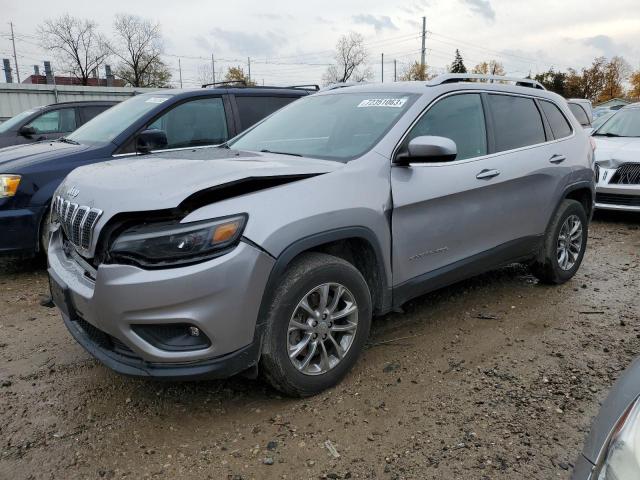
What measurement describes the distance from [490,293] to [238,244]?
2896mm

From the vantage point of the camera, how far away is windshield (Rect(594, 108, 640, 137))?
8.33m

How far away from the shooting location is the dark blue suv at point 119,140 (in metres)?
4.76

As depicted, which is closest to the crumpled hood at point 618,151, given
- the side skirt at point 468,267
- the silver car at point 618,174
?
the silver car at point 618,174

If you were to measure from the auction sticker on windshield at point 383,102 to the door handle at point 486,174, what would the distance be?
75 cm

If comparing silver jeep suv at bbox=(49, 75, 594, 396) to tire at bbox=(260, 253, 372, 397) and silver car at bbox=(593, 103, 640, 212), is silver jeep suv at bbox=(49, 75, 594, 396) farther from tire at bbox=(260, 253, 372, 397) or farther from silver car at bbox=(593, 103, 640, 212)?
silver car at bbox=(593, 103, 640, 212)

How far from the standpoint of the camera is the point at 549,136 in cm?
444

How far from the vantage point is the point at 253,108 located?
6117mm

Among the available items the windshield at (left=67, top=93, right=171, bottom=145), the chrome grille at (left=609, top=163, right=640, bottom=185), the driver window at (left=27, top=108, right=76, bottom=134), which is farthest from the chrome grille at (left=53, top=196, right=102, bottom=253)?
the chrome grille at (left=609, top=163, right=640, bottom=185)

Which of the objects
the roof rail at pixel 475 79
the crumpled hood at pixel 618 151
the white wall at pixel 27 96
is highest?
the white wall at pixel 27 96

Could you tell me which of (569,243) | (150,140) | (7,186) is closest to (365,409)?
(569,243)

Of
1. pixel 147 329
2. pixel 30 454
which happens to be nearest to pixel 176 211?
pixel 147 329

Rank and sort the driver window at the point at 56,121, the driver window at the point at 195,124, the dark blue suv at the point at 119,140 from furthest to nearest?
the driver window at the point at 56,121
the driver window at the point at 195,124
the dark blue suv at the point at 119,140

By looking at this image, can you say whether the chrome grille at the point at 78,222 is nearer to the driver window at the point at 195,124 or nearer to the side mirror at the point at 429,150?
the side mirror at the point at 429,150

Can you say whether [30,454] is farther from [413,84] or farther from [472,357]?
[413,84]
